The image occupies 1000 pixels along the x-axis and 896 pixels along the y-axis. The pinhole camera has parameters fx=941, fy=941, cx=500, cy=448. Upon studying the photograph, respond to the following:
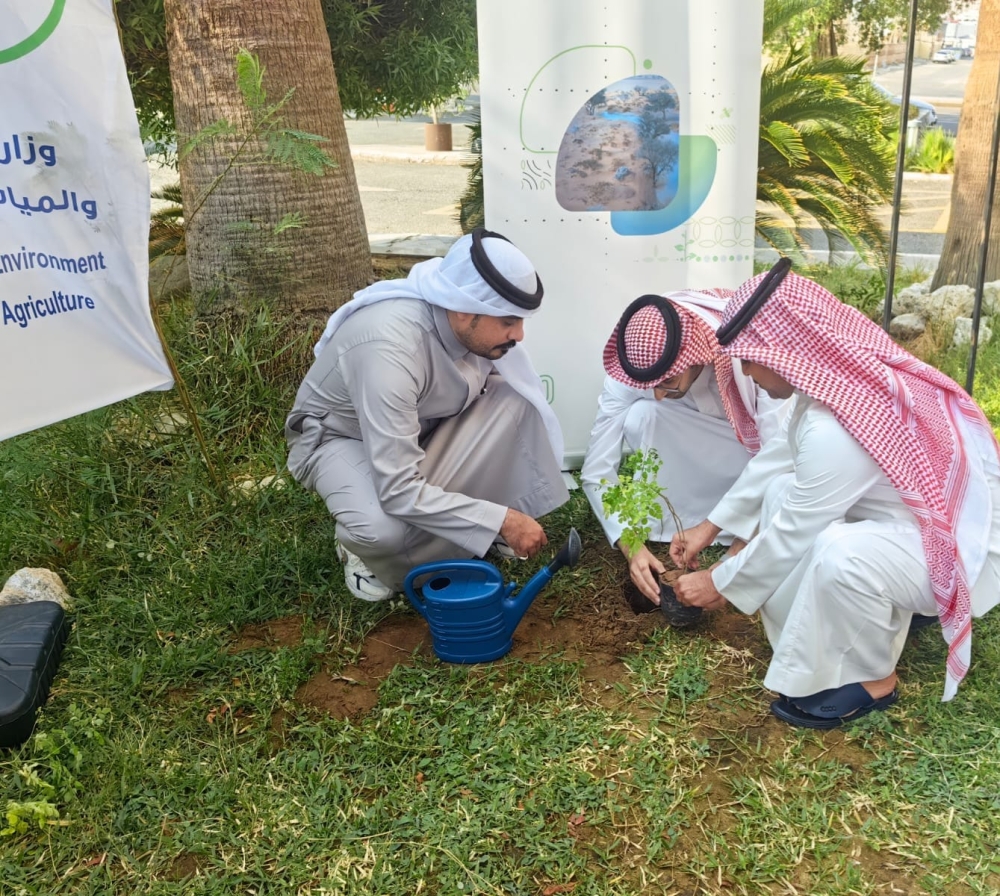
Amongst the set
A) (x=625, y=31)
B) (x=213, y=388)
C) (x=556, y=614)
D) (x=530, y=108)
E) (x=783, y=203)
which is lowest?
(x=556, y=614)

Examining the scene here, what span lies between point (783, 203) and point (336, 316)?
362cm

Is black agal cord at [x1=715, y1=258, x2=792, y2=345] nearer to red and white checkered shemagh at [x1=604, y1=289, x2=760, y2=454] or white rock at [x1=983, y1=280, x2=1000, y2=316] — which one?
red and white checkered shemagh at [x1=604, y1=289, x2=760, y2=454]

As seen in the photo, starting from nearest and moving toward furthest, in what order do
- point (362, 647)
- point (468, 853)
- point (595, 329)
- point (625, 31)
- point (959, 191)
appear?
point (468, 853) < point (362, 647) < point (625, 31) < point (595, 329) < point (959, 191)

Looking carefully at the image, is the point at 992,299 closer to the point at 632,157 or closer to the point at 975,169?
the point at 975,169

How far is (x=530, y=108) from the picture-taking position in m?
3.73

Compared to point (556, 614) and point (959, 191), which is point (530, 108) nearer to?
point (556, 614)

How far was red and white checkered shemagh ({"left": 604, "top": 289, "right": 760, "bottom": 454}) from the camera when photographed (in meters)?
2.92

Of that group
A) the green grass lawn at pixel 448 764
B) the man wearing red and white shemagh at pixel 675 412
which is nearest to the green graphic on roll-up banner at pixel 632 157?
the man wearing red and white shemagh at pixel 675 412

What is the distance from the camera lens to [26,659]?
2.74 metres

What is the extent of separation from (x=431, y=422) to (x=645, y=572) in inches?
34.8

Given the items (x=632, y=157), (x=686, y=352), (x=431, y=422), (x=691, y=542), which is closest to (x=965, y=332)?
(x=632, y=157)

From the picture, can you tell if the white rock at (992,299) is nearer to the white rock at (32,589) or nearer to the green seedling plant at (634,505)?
the green seedling plant at (634,505)

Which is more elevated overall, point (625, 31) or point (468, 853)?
point (625, 31)

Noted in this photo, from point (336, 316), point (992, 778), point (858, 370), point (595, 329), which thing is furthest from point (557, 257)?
point (992, 778)
